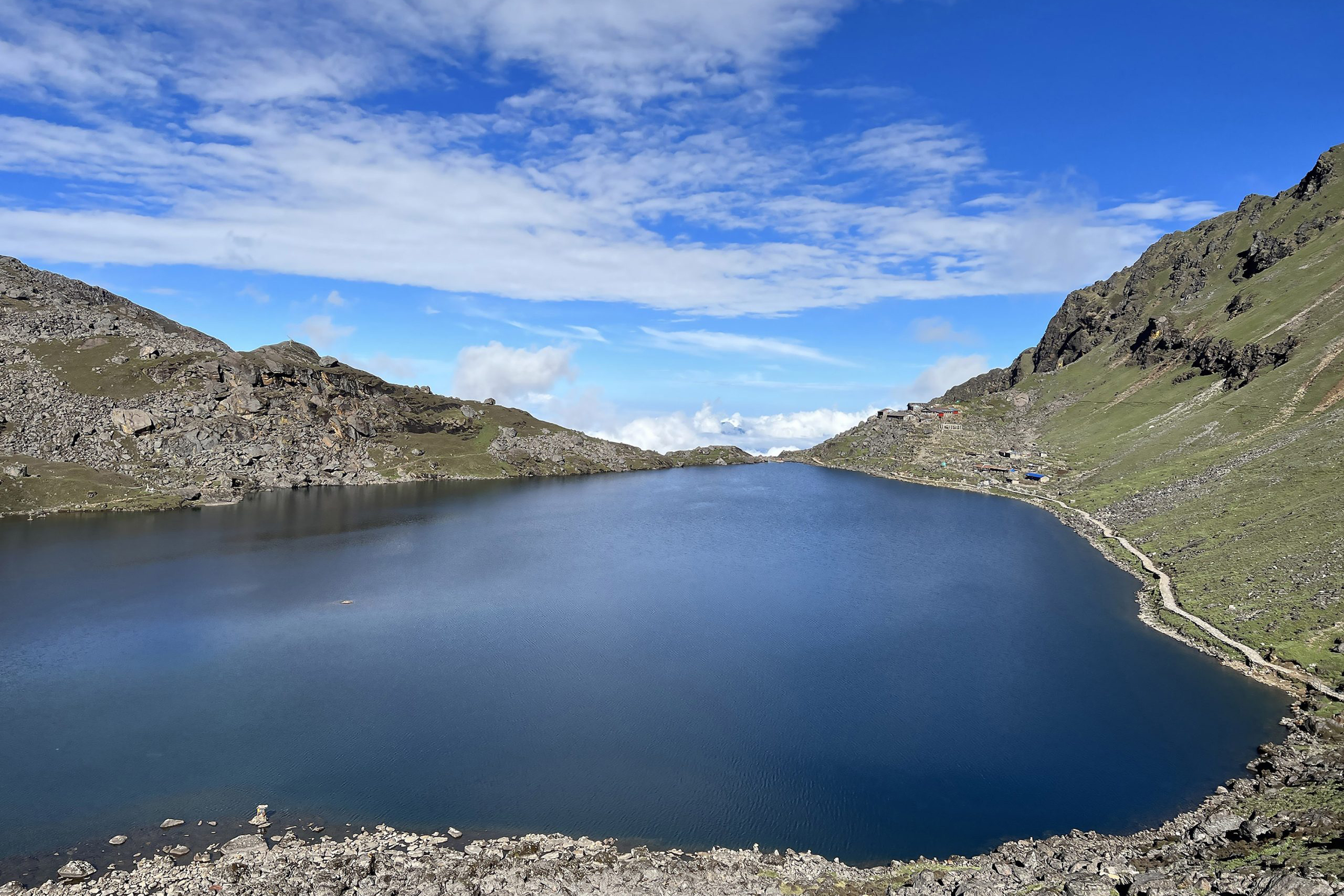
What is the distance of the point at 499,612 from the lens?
72562mm

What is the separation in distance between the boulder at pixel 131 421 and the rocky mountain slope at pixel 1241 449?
18417 centimetres

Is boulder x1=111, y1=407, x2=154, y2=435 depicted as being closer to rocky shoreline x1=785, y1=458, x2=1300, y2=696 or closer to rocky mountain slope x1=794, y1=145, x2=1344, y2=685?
rocky shoreline x1=785, y1=458, x2=1300, y2=696

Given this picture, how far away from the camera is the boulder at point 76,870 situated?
102 ft

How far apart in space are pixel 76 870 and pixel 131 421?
147m

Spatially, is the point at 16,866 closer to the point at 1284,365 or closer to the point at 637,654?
the point at 637,654

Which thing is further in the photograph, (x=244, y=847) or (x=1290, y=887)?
(x=244, y=847)

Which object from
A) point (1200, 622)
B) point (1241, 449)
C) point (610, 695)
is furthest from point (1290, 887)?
point (1241, 449)

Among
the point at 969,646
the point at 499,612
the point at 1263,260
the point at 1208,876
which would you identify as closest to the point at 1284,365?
the point at 1263,260

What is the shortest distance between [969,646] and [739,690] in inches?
948

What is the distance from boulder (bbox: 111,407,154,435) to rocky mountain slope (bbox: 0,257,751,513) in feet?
0.94

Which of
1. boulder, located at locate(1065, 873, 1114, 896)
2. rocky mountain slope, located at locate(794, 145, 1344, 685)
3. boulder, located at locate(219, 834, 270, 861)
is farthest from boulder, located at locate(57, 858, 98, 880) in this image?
rocky mountain slope, located at locate(794, 145, 1344, 685)

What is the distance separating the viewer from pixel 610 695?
2039 inches

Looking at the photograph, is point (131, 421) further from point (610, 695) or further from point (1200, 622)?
point (1200, 622)

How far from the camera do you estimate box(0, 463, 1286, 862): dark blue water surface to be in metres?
37.4
